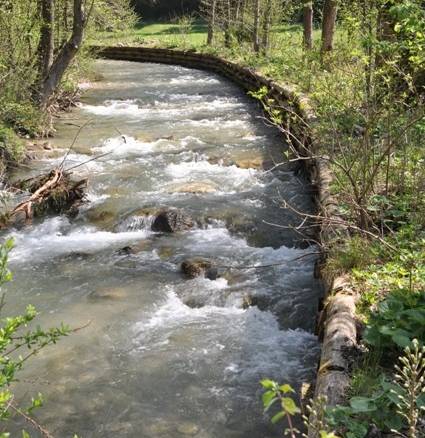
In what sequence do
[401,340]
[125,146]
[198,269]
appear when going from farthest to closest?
[125,146] < [198,269] < [401,340]

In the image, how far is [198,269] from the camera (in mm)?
6957

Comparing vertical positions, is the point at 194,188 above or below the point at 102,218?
above

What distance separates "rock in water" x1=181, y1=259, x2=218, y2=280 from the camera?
6902 mm

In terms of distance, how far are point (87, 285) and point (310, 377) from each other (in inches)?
117

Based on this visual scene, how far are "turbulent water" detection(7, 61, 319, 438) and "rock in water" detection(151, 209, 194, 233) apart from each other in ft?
0.37

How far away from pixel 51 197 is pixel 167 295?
3437mm

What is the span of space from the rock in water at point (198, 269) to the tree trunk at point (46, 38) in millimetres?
7784

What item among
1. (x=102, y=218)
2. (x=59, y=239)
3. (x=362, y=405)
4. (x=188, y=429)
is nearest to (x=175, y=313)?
(x=188, y=429)

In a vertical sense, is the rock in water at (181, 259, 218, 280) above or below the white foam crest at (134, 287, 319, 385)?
above

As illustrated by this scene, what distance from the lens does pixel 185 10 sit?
47156 mm

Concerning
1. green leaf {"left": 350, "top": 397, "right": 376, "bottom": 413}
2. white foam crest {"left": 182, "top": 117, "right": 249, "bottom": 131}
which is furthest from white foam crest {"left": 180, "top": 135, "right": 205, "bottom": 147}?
green leaf {"left": 350, "top": 397, "right": 376, "bottom": 413}

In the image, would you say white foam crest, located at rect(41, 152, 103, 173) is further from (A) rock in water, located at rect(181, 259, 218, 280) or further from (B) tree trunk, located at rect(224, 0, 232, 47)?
(B) tree trunk, located at rect(224, 0, 232, 47)

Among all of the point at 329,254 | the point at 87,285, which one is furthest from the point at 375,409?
the point at 87,285

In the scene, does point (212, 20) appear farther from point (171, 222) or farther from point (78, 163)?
point (171, 222)
